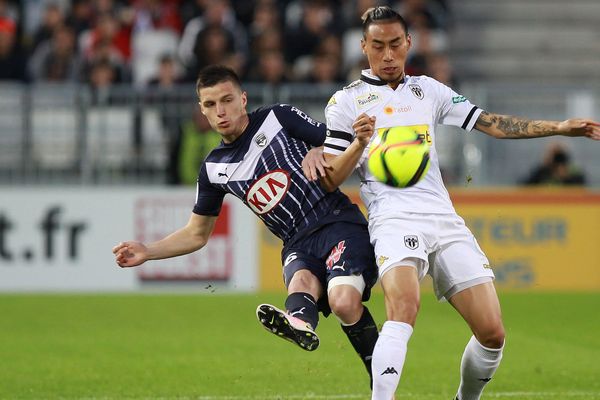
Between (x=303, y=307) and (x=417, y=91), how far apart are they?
4.64ft

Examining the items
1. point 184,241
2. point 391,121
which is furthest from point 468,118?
point 184,241

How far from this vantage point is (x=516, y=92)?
53.3 ft

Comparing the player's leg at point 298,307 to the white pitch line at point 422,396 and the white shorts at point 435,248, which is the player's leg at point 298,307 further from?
the white pitch line at point 422,396

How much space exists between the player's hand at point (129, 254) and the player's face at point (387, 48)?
174 centimetres

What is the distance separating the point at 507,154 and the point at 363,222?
9629 mm

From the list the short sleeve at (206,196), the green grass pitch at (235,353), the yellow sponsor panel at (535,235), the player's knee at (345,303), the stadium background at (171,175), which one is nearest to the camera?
the player's knee at (345,303)

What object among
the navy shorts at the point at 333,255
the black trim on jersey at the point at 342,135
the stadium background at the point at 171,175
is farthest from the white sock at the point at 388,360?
the stadium background at the point at 171,175

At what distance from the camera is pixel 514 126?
23.4 ft

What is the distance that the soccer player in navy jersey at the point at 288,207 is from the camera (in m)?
7.08

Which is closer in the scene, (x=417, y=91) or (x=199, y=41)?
(x=417, y=91)

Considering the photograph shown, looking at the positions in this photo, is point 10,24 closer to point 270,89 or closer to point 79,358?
point 270,89

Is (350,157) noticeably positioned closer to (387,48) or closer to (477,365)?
(387,48)

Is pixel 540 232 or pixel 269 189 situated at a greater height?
pixel 269 189

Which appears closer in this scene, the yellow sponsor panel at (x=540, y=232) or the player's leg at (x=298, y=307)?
the player's leg at (x=298, y=307)
